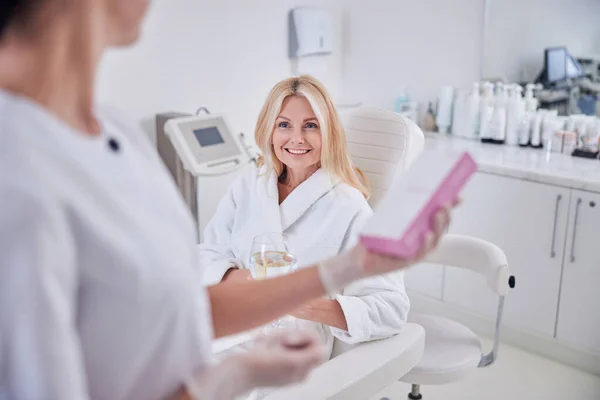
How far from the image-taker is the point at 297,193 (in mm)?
1874

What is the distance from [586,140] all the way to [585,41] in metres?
0.53

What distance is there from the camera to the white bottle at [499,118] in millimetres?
2973

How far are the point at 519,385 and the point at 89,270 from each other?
2.34m

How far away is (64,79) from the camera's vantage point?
555mm

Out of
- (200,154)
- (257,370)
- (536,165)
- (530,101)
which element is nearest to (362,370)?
(257,370)

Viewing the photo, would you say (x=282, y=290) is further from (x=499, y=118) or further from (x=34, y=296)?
(x=499, y=118)

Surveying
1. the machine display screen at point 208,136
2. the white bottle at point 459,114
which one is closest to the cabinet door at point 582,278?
the white bottle at point 459,114

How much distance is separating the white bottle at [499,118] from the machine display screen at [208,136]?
3.98 ft

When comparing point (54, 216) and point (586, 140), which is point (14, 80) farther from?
point (586, 140)

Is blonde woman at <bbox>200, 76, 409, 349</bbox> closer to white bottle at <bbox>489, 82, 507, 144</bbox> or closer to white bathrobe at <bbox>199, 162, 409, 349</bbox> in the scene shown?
white bathrobe at <bbox>199, 162, 409, 349</bbox>

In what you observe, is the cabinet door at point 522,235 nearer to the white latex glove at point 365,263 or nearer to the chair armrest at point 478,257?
the chair armrest at point 478,257

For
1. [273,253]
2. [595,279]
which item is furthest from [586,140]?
[273,253]

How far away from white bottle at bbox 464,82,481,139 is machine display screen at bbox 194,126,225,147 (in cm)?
116

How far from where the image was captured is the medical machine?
2.54 metres
